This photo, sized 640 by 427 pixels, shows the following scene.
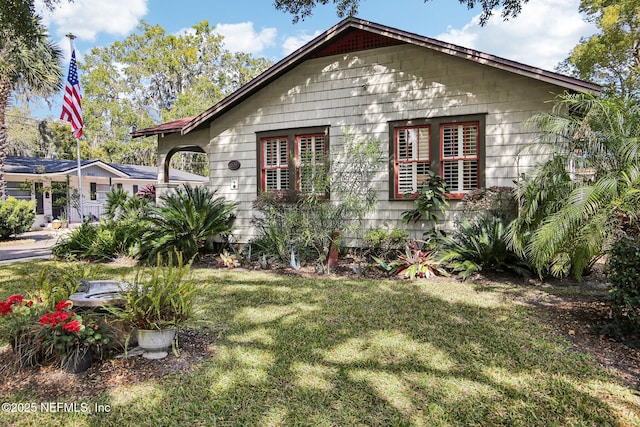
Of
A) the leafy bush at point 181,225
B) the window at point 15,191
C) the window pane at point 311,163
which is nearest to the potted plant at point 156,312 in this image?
the leafy bush at point 181,225

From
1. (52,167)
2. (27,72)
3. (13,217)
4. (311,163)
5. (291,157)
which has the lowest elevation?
(13,217)

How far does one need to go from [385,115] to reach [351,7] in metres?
2.47

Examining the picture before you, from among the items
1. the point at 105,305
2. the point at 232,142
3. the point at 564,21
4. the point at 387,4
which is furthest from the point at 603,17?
the point at 105,305

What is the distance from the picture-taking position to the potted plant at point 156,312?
10.9ft

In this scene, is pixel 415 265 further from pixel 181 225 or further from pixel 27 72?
pixel 27 72

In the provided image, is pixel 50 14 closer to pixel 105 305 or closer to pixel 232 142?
pixel 232 142

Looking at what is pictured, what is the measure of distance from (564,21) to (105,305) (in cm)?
2565

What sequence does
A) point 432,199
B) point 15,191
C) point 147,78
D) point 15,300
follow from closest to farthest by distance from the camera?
point 15,300, point 432,199, point 15,191, point 147,78

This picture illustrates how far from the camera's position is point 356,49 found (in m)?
8.59

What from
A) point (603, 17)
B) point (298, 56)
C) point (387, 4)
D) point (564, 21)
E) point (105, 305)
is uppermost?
point (564, 21)

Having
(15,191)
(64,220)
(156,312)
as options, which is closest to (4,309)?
(156,312)

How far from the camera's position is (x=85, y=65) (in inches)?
1260

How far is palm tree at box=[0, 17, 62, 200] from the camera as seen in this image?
1395 centimetres

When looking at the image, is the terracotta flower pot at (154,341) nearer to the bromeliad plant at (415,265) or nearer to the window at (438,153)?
the bromeliad plant at (415,265)
